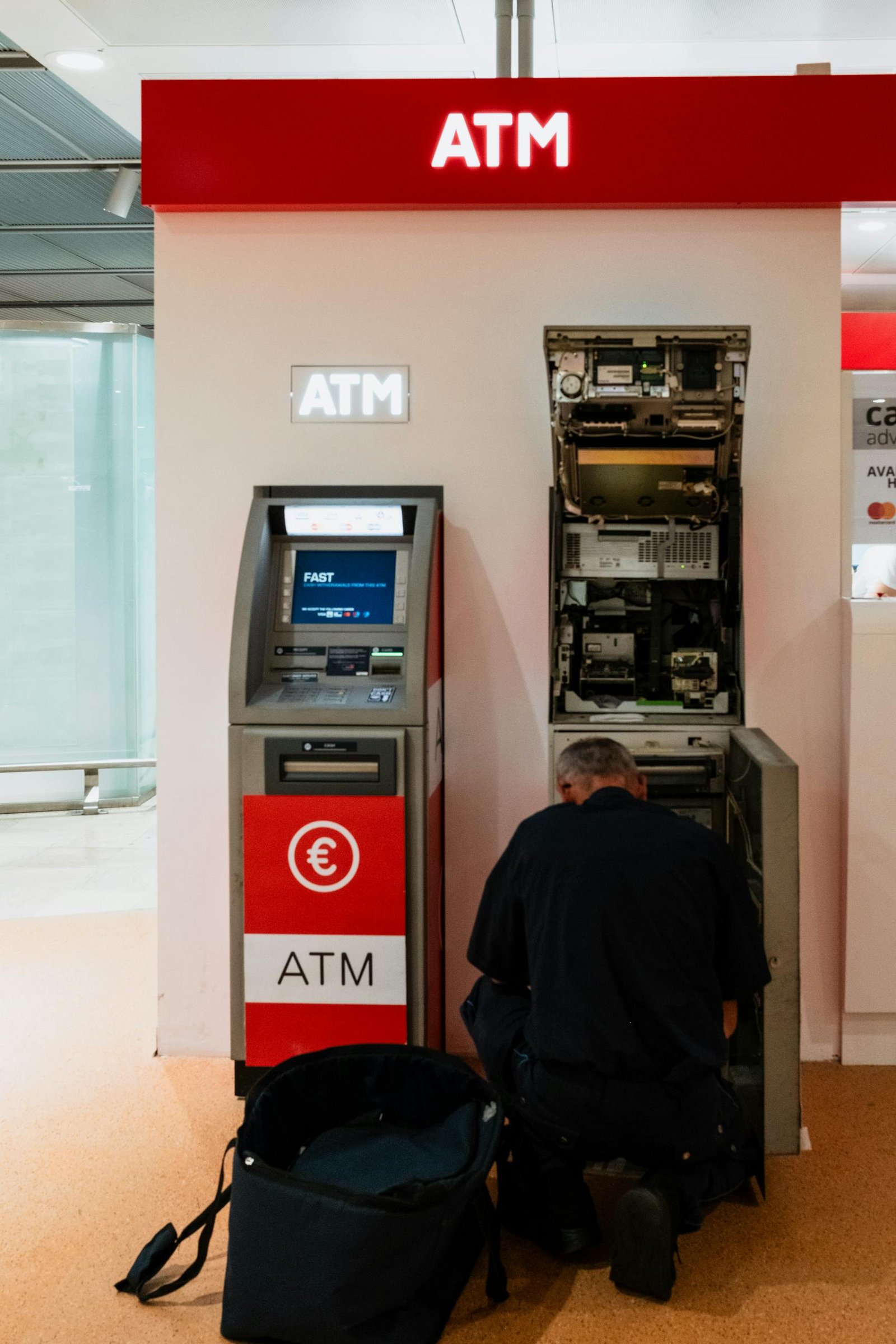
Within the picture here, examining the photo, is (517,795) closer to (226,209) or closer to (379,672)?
(379,672)

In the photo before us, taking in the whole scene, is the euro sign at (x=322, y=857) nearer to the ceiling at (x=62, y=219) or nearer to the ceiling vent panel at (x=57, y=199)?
the ceiling at (x=62, y=219)

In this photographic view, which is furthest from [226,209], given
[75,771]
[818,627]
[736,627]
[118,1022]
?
[75,771]

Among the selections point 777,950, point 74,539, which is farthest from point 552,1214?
point 74,539

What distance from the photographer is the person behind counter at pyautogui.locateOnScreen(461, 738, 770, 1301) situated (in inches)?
88.4

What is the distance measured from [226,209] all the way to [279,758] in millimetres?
1773

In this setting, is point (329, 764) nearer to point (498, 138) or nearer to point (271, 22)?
point (498, 138)

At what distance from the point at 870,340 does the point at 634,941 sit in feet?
24.8

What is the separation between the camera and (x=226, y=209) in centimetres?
349

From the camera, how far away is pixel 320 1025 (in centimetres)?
307

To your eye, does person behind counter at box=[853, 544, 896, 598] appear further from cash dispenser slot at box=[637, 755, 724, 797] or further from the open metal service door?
the open metal service door

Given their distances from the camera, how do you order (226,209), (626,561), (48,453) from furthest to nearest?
1. (48,453)
2. (226,209)
3. (626,561)

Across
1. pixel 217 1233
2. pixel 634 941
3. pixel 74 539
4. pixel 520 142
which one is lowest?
pixel 217 1233

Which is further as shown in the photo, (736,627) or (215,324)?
(215,324)

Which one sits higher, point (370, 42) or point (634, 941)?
point (370, 42)
